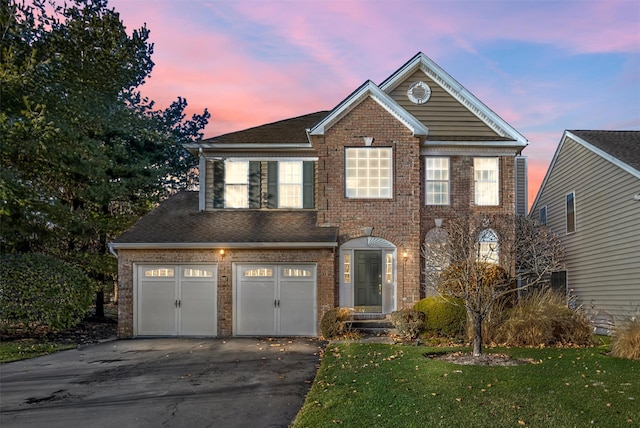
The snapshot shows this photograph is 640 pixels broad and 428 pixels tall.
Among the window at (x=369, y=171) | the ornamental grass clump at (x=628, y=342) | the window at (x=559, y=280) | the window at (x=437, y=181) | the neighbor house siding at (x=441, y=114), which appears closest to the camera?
the ornamental grass clump at (x=628, y=342)

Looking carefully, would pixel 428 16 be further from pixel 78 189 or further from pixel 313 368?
pixel 78 189

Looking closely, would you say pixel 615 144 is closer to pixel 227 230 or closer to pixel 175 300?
pixel 227 230

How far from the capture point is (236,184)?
17844 mm

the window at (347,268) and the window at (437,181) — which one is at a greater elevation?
the window at (437,181)

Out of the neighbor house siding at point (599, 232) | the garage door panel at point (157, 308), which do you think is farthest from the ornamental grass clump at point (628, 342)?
the garage door panel at point (157, 308)

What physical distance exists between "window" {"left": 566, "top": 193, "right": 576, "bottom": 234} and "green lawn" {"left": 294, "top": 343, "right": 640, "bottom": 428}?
898 centimetres

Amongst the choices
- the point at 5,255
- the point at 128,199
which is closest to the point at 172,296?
the point at 5,255

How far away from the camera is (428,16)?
46.0 ft

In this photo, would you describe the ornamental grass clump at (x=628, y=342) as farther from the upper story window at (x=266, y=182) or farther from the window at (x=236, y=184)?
the window at (x=236, y=184)

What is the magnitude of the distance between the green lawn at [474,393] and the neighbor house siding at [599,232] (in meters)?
5.55

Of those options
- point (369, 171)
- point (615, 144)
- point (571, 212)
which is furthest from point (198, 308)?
point (615, 144)

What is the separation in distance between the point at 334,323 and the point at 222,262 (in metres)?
3.77

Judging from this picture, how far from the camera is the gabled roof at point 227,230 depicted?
51.0ft

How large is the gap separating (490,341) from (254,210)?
8.45m
